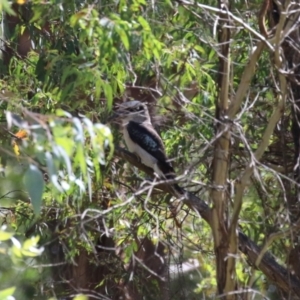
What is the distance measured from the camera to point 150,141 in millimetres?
4965

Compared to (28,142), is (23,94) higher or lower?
lower

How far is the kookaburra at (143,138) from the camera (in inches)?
169

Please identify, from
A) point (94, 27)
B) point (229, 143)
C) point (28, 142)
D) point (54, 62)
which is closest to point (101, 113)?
point (54, 62)

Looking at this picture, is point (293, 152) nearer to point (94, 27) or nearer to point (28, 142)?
point (94, 27)

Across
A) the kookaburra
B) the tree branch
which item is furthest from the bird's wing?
the tree branch

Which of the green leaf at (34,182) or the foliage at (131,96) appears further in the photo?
the foliage at (131,96)

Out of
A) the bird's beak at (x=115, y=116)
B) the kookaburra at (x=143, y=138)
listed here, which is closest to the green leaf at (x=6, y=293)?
the kookaburra at (x=143, y=138)

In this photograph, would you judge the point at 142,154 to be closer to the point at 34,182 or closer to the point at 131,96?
the point at 131,96

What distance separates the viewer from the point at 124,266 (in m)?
5.09

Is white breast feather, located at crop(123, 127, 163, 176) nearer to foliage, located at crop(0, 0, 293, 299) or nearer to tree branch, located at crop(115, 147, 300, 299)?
foliage, located at crop(0, 0, 293, 299)

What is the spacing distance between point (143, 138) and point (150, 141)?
10cm

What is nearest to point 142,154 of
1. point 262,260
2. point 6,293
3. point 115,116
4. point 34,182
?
point 115,116

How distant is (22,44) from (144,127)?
106 cm

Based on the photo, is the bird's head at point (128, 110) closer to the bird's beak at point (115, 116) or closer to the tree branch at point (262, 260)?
the bird's beak at point (115, 116)
